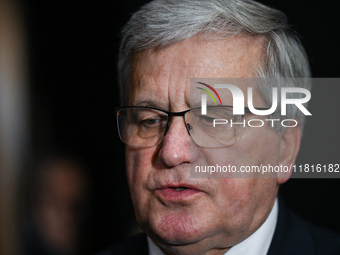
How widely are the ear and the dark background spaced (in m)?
1.55

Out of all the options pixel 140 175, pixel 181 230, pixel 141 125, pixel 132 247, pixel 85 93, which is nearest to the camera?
pixel 181 230

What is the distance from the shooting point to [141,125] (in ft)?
4.84

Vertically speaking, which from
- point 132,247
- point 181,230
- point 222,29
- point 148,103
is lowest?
point 132,247

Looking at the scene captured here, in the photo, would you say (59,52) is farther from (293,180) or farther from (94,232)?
(293,180)

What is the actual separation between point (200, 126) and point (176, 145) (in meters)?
0.14

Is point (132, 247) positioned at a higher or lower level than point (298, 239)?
lower

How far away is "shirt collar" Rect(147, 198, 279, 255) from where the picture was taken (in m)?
1.40

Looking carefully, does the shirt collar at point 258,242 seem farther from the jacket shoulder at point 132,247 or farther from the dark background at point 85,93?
the dark background at point 85,93

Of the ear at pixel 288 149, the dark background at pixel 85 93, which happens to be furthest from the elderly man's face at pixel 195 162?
the dark background at pixel 85 93

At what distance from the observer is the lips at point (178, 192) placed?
126cm

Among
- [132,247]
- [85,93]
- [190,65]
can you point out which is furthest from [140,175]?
[85,93]

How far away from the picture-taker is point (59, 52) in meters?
2.66

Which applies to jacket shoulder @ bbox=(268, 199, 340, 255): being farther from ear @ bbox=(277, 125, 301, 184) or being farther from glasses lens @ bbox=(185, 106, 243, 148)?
glasses lens @ bbox=(185, 106, 243, 148)

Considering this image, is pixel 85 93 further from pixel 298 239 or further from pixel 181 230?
pixel 298 239
